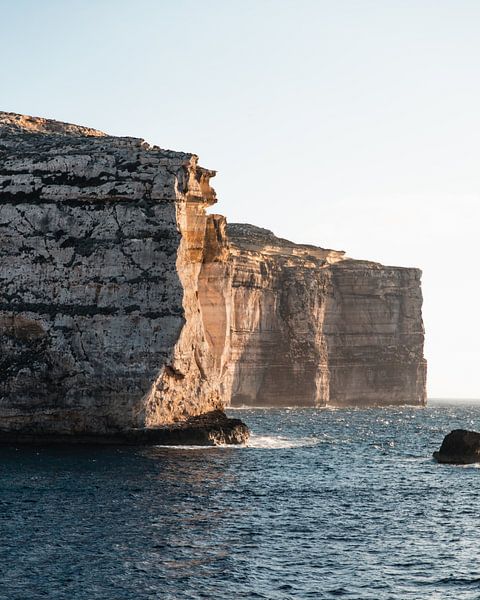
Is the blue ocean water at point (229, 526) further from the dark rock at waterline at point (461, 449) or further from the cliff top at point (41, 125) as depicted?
the cliff top at point (41, 125)

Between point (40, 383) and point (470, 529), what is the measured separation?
29984 mm

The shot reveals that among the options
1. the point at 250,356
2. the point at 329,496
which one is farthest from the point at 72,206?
the point at 250,356

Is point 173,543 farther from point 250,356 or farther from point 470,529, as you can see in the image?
point 250,356

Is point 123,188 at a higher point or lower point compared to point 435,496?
higher

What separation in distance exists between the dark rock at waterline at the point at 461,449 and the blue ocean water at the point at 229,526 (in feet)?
4.20

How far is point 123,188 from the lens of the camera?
58375mm

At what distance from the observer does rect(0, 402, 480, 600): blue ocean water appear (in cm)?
2462

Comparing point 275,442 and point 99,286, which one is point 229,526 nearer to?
point 99,286

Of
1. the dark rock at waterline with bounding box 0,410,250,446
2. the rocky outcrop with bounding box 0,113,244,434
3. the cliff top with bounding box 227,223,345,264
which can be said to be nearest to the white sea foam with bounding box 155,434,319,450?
the dark rock at waterline with bounding box 0,410,250,446

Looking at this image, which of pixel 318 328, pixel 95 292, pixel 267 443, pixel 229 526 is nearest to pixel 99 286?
pixel 95 292

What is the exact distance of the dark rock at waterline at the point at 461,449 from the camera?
54.7m

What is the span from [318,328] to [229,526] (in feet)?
358

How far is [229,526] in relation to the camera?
3225cm

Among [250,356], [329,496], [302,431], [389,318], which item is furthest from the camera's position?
[389,318]
